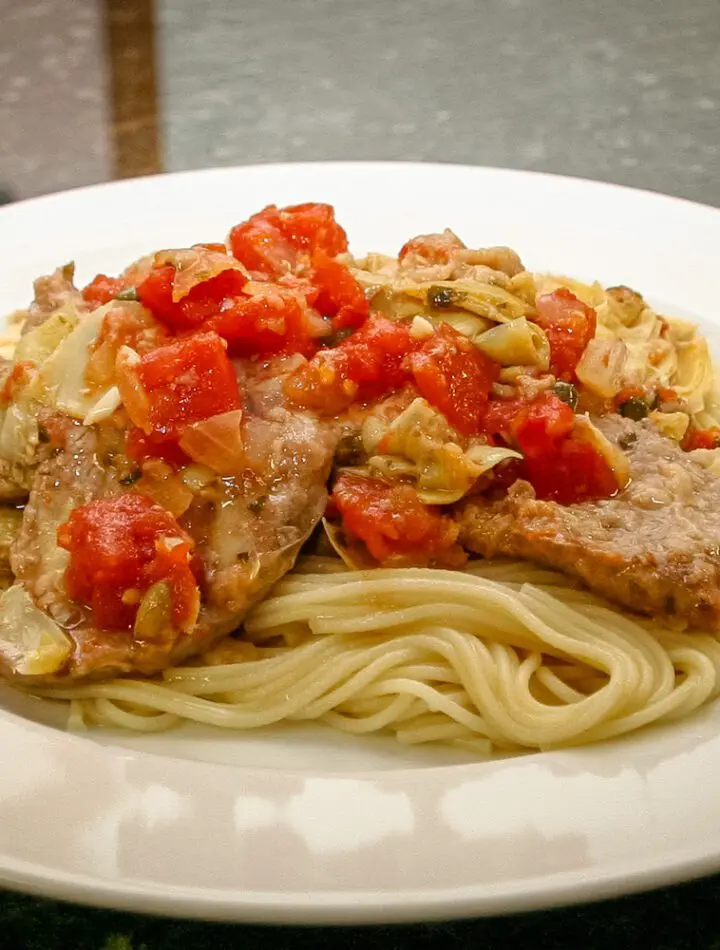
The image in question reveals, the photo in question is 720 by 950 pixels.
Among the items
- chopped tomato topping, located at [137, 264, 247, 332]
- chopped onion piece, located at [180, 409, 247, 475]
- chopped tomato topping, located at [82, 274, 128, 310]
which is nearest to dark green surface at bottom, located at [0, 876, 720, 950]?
chopped onion piece, located at [180, 409, 247, 475]

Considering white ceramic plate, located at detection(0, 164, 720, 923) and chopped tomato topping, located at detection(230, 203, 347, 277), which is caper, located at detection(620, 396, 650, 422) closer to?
white ceramic plate, located at detection(0, 164, 720, 923)

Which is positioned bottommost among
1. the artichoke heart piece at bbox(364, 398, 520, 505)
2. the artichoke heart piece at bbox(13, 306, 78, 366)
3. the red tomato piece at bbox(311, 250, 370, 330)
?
the artichoke heart piece at bbox(364, 398, 520, 505)

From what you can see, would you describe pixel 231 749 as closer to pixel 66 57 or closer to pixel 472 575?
pixel 472 575

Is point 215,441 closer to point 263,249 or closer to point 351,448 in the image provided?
point 351,448

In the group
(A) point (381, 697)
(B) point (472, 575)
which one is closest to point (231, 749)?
(A) point (381, 697)

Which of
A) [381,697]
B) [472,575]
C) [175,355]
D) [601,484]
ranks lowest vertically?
[381,697]

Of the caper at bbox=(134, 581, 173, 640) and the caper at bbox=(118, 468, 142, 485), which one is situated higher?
the caper at bbox=(118, 468, 142, 485)
